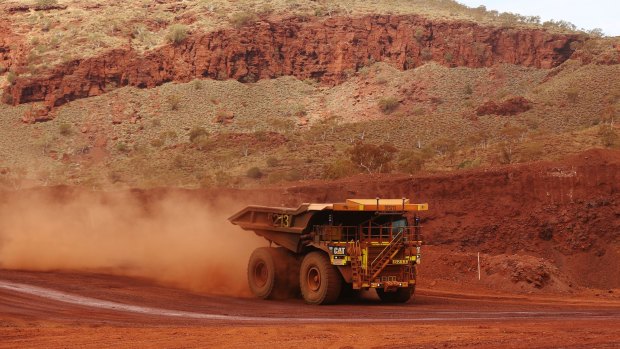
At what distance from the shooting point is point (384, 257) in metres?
21.3

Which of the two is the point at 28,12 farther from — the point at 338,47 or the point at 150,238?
the point at 150,238

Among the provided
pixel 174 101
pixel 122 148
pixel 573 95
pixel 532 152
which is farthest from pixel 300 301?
pixel 174 101

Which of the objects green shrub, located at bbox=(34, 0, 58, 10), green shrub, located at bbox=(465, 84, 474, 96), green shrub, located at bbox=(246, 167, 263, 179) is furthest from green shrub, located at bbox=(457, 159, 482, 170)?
green shrub, located at bbox=(34, 0, 58, 10)

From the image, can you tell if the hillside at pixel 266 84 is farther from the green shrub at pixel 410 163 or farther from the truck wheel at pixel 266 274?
the truck wheel at pixel 266 274

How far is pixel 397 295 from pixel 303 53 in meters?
74.8

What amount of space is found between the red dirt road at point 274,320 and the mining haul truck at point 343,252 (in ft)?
1.56

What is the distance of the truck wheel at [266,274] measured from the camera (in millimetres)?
22672

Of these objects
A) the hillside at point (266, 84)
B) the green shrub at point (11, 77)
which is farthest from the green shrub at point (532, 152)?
the green shrub at point (11, 77)

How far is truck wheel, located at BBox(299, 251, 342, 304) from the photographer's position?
21.2 metres

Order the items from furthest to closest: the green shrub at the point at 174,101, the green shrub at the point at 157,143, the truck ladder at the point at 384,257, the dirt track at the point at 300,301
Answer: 1. the green shrub at the point at 174,101
2. the green shrub at the point at 157,143
3. the truck ladder at the point at 384,257
4. the dirt track at the point at 300,301

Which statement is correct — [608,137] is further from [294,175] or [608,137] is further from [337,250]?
[337,250]

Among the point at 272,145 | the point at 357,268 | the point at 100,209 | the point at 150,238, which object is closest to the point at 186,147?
the point at 272,145

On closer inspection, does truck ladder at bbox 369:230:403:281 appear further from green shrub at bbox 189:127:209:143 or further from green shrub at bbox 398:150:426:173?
green shrub at bbox 189:127:209:143

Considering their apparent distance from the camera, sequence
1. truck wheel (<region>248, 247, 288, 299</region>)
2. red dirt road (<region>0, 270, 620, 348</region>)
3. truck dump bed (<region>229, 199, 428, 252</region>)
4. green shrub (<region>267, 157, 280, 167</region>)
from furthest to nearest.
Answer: green shrub (<region>267, 157, 280, 167</region>), truck wheel (<region>248, 247, 288, 299</region>), truck dump bed (<region>229, 199, 428, 252</region>), red dirt road (<region>0, 270, 620, 348</region>)
